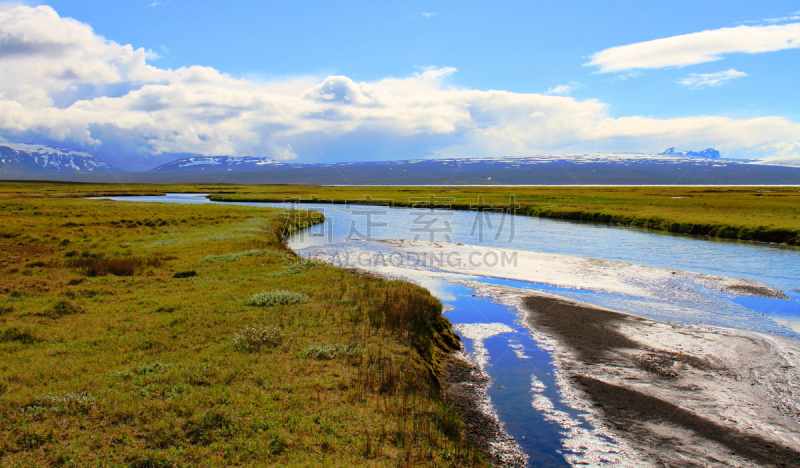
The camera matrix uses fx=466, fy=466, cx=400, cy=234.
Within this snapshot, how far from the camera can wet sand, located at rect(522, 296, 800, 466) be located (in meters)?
10.5

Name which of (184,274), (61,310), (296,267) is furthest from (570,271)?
(61,310)

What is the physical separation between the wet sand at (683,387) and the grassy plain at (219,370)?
4.53m

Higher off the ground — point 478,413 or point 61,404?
point 61,404

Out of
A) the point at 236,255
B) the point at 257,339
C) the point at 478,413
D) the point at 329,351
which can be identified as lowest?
the point at 478,413

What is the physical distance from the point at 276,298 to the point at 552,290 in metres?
15.2

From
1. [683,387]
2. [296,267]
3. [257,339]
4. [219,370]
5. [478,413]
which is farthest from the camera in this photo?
[296,267]

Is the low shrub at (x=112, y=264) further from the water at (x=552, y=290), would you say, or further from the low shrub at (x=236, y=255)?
the water at (x=552, y=290)

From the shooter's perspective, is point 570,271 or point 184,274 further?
point 570,271

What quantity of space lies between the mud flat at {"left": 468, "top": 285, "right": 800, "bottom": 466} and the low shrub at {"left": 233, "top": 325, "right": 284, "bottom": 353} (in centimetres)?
849

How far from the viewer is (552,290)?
25.7 meters

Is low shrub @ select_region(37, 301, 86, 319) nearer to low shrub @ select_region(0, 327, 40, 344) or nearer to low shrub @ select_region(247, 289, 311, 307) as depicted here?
low shrub @ select_region(0, 327, 40, 344)

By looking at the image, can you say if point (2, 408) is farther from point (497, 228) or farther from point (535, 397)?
point (497, 228)

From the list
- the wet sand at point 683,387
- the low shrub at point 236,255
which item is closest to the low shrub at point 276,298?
the wet sand at point 683,387

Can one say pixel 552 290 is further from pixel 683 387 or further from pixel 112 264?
pixel 112 264
